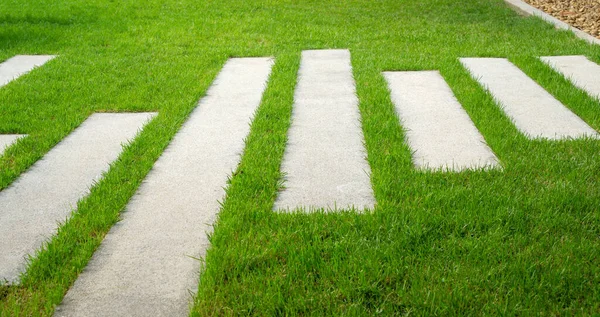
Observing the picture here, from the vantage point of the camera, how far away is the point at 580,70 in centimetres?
517

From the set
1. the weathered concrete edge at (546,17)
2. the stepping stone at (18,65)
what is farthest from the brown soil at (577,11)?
the stepping stone at (18,65)

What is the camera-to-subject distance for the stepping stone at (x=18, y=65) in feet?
17.6

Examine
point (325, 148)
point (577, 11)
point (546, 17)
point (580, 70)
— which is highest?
point (325, 148)

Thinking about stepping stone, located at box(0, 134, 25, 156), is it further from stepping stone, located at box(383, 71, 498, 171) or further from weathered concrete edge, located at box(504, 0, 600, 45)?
weathered concrete edge, located at box(504, 0, 600, 45)

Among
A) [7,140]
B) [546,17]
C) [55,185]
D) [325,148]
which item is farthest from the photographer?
[546,17]

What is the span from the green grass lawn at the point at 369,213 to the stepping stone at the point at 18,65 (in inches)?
6.7

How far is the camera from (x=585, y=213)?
275cm

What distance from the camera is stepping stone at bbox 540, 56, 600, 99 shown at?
4734 millimetres

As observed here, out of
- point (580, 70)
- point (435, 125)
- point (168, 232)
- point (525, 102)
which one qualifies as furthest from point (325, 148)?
point (580, 70)

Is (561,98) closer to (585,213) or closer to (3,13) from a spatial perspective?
(585,213)

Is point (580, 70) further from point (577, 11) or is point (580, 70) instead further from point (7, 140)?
point (7, 140)

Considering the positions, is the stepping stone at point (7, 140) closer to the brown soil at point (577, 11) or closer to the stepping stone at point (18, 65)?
the stepping stone at point (18, 65)

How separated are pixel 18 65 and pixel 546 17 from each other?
6.21 m

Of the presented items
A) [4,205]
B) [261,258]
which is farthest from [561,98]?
[4,205]
